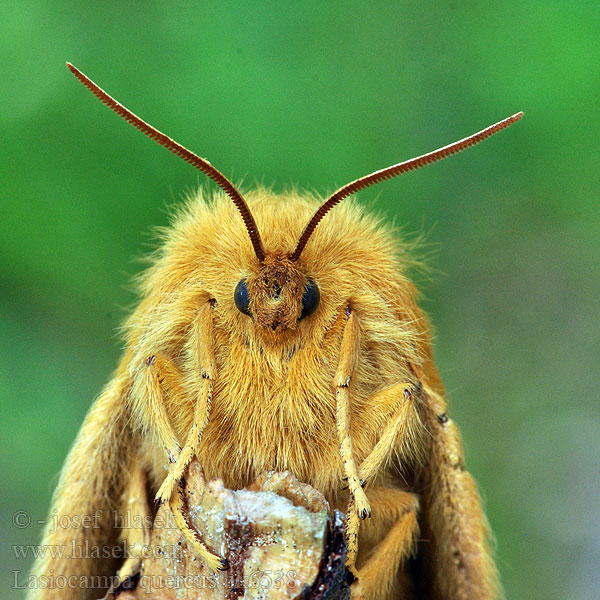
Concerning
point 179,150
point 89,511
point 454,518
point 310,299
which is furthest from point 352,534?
point 179,150

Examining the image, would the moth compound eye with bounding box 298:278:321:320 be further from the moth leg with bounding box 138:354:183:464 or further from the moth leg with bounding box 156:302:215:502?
the moth leg with bounding box 138:354:183:464

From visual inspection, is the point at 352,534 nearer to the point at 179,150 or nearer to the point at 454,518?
the point at 454,518

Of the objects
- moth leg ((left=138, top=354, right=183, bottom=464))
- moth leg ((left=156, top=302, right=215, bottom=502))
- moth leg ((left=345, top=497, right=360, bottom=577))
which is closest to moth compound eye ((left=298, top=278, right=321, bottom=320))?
moth leg ((left=156, top=302, right=215, bottom=502))

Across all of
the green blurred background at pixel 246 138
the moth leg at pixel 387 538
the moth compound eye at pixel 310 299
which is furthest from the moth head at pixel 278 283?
the green blurred background at pixel 246 138

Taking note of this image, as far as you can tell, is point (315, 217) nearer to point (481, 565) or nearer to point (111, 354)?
point (481, 565)

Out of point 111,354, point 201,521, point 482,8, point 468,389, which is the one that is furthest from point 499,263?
point 201,521

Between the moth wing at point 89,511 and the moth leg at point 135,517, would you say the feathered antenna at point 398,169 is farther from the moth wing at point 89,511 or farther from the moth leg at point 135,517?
the moth leg at point 135,517

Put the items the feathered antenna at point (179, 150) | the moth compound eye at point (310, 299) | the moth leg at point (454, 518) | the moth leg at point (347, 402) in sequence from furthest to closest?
the moth leg at point (454, 518)
the moth compound eye at point (310, 299)
the moth leg at point (347, 402)
the feathered antenna at point (179, 150)
